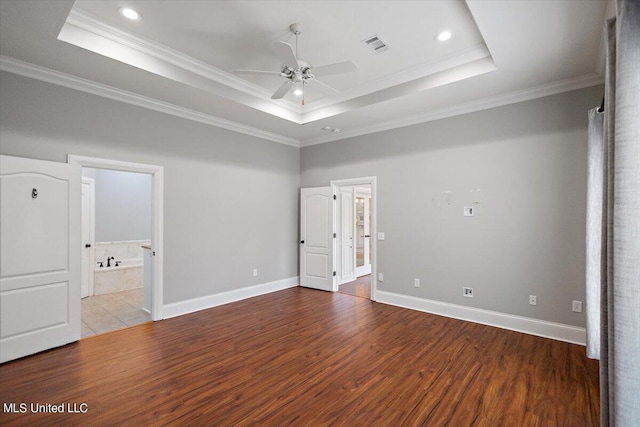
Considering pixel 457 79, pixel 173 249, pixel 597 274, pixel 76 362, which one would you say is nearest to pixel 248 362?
pixel 76 362

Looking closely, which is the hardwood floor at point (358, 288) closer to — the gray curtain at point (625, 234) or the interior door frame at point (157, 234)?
the interior door frame at point (157, 234)

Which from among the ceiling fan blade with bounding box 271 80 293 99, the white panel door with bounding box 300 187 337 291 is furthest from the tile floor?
the ceiling fan blade with bounding box 271 80 293 99

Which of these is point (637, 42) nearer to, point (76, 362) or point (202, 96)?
point (202, 96)

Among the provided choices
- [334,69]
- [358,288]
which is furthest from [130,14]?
[358,288]

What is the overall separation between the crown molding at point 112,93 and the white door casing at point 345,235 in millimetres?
2290

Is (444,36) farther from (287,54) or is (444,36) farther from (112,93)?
(112,93)

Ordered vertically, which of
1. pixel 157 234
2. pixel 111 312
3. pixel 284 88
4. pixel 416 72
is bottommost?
pixel 111 312

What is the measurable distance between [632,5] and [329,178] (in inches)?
196

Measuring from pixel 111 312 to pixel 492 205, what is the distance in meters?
5.98

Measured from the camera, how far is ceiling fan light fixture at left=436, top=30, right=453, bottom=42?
3123 millimetres

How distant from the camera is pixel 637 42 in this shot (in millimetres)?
1291

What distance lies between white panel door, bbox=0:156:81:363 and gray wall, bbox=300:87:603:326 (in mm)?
4354

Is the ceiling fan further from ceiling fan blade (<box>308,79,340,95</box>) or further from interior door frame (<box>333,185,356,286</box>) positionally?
interior door frame (<box>333,185,356,286</box>)

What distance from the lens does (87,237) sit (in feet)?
19.0
